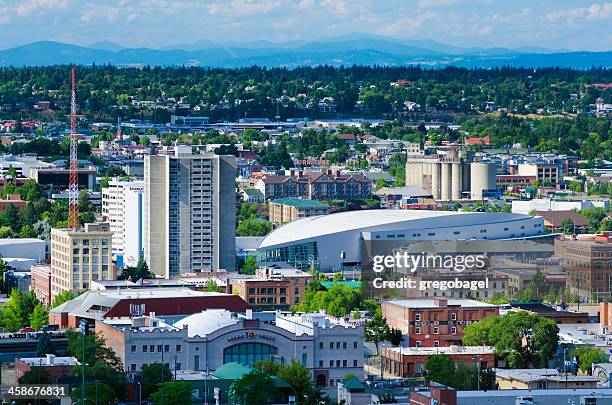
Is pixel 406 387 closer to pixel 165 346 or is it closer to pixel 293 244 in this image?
pixel 165 346

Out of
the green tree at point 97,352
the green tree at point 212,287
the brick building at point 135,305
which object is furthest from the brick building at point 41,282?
the green tree at point 97,352

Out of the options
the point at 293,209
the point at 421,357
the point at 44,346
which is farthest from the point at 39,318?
Answer: the point at 293,209

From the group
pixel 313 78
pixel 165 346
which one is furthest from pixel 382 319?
pixel 313 78

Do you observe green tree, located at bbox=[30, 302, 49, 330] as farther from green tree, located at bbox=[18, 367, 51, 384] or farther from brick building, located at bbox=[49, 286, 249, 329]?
green tree, located at bbox=[18, 367, 51, 384]

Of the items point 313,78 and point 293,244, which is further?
point 313,78

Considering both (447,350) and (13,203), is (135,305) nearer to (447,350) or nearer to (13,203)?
(447,350)

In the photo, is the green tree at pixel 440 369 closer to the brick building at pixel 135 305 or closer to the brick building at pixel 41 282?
the brick building at pixel 135 305
